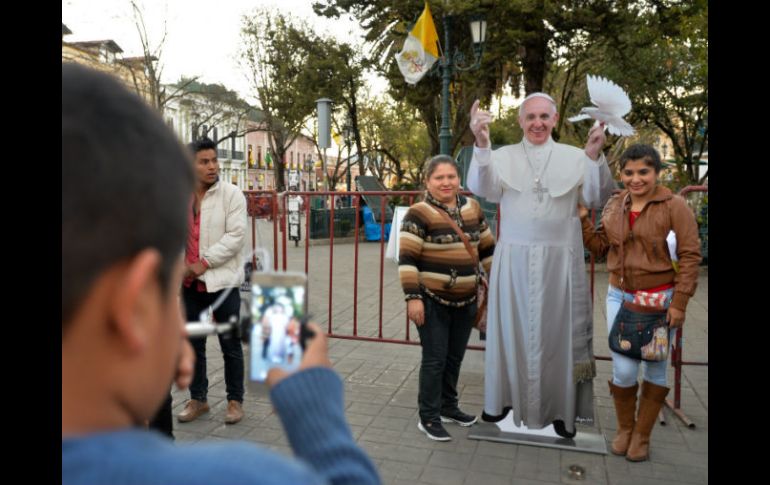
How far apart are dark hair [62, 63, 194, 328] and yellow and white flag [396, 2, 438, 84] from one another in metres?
10.7

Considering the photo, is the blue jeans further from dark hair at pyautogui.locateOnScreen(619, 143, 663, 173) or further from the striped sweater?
the striped sweater

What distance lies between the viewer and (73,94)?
2.33 feet

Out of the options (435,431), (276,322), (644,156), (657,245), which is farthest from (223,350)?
(276,322)

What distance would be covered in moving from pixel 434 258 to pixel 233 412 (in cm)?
174

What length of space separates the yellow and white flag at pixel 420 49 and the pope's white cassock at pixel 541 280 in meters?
7.66

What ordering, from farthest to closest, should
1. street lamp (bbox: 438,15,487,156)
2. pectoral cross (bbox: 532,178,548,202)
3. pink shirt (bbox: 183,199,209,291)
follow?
street lamp (bbox: 438,15,487,156) → pink shirt (bbox: 183,199,209,291) → pectoral cross (bbox: 532,178,548,202)

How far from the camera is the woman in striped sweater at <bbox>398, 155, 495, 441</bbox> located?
379 cm

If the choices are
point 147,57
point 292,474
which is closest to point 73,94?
point 292,474

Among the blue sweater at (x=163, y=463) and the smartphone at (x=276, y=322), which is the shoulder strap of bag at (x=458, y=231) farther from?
the blue sweater at (x=163, y=463)

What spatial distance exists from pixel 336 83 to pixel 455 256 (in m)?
19.0

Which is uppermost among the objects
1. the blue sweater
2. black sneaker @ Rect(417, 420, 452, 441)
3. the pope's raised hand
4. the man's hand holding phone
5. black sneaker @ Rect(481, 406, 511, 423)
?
the pope's raised hand

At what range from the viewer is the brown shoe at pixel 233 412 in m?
4.08

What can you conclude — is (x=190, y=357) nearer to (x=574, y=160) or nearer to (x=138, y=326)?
(x=138, y=326)

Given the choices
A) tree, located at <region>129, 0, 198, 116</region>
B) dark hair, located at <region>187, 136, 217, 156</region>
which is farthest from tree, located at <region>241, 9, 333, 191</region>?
dark hair, located at <region>187, 136, 217, 156</region>
